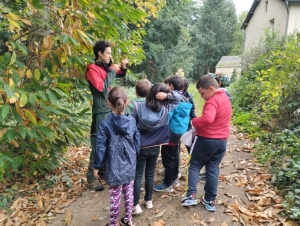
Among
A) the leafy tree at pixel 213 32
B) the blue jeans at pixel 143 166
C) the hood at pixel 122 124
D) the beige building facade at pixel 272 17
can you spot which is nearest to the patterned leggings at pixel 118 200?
the blue jeans at pixel 143 166

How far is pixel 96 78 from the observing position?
3443mm

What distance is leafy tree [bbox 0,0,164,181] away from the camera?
2.61 metres

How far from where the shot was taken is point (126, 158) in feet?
9.49

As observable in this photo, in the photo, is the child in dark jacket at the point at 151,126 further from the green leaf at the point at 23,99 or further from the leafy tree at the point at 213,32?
the leafy tree at the point at 213,32

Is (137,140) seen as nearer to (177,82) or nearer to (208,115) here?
(208,115)

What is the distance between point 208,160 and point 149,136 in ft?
2.81

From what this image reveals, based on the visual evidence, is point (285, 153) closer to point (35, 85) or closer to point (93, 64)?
point (93, 64)

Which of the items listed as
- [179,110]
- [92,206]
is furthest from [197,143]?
[92,206]

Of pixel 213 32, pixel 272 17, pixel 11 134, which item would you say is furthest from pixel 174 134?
pixel 213 32

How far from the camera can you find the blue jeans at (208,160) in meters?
3.25

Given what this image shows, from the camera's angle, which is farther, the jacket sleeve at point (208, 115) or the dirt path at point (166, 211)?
the dirt path at point (166, 211)

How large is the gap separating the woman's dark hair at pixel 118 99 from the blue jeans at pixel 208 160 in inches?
45.6

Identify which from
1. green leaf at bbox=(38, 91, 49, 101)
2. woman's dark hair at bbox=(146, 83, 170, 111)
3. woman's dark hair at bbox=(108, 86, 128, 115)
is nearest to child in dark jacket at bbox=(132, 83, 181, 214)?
woman's dark hair at bbox=(146, 83, 170, 111)

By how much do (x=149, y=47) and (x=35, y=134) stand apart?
17.3m
